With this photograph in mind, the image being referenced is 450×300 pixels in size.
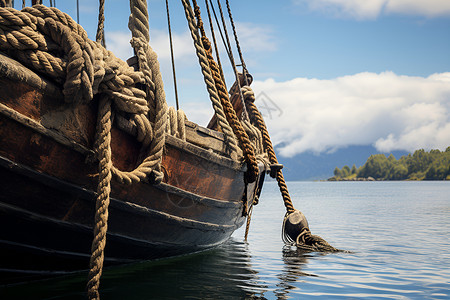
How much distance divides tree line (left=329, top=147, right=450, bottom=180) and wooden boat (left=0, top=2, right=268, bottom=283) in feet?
490

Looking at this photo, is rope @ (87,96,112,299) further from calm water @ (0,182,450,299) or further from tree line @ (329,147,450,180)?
tree line @ (329,147,450,180)

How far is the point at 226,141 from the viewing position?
503 cm

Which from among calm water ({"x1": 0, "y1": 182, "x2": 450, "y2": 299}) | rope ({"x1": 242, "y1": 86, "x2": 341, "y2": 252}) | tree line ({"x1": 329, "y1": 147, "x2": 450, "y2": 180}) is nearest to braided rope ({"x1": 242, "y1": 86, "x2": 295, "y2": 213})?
rope ({"x1": 242, "y1": 86, "x2": 341, "y2": 252})

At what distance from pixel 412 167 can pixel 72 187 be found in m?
163

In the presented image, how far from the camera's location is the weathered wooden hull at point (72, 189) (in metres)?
3.08

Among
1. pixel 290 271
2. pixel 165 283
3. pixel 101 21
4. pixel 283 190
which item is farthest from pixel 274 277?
pixel 101 21

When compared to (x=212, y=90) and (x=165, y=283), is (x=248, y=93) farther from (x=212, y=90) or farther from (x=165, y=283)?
(x=165, y=283)

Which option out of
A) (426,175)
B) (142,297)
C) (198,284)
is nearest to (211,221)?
(198,284)

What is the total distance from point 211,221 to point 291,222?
2878 mm

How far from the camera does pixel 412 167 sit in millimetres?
151500

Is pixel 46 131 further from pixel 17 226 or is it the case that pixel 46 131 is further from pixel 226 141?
pixel 226 141

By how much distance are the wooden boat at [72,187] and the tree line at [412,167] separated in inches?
5875

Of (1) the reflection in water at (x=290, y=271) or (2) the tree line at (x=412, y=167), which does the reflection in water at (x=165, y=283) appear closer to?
(1) the reflection in water at (x=290, y=271)

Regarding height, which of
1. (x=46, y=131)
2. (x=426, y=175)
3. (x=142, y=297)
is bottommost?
(x=142, y=297)
